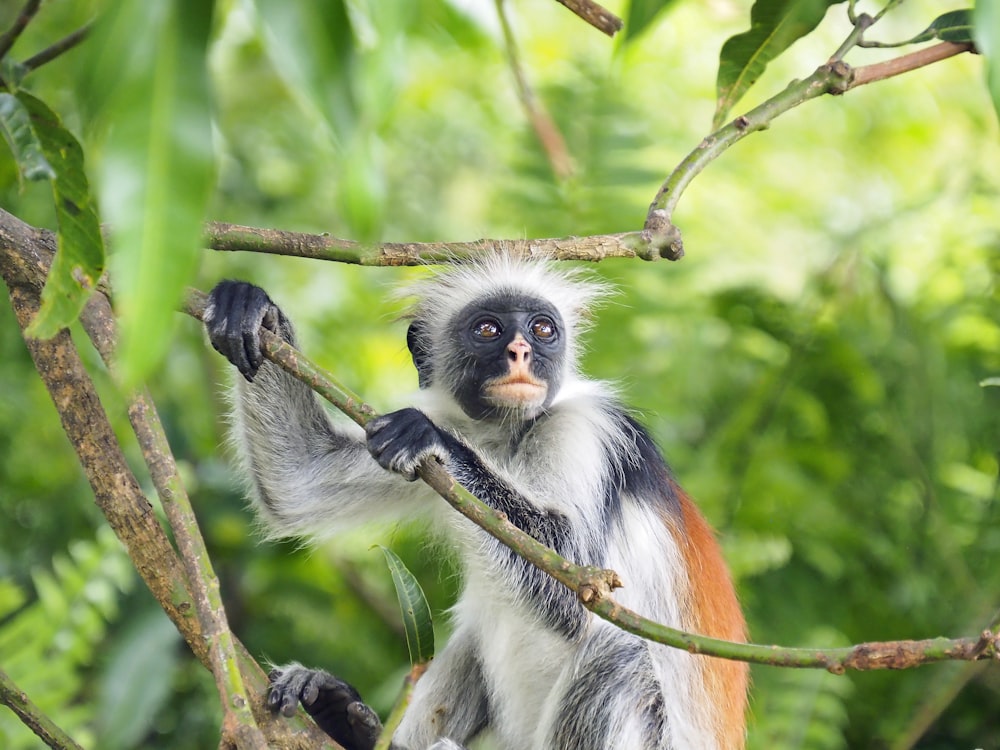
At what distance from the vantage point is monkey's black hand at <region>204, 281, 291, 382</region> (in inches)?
170

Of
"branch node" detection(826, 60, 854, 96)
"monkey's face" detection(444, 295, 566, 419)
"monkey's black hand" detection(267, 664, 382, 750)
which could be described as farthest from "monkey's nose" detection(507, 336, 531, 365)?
"branch node" detection(826, 60, 854, 96)

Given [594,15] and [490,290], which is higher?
[594,15]

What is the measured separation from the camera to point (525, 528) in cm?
509

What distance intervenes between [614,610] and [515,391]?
245 cm

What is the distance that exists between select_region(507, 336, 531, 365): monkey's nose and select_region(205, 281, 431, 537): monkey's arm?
36.4 inches

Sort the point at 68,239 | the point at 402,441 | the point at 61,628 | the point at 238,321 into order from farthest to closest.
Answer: the point at 61,628 < the point at 238,321 < the point at 402,441 < the point at 68,239

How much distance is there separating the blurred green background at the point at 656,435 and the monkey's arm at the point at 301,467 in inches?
18.7

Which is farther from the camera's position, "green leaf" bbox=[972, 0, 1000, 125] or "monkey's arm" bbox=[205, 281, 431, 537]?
"monkey's arm" bbox=[205, 281, 431, 537]

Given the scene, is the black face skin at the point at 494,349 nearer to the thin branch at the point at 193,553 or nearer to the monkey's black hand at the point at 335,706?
the monkey's black hand at the point at 335,706

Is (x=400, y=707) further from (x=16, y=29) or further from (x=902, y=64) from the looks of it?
(x=902, y=64)

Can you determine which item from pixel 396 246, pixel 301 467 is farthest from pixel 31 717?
pixel 301 467

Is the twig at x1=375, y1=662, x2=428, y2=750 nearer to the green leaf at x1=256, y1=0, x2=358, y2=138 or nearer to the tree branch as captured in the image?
the tree branch

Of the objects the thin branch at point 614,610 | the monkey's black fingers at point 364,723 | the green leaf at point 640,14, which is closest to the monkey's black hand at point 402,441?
the thin branch at point 614,610

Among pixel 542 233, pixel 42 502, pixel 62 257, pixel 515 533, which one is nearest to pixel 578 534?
pixel 515 533
